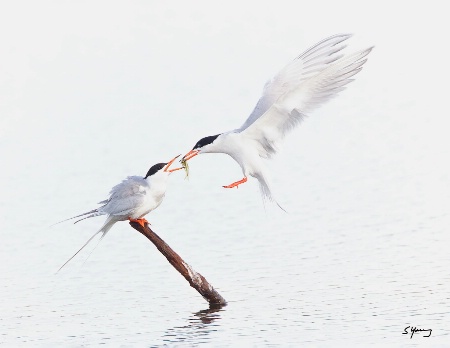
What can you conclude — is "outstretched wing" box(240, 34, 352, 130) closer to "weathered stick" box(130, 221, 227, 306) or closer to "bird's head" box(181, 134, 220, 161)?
"bird's head" box(181, 134, 220, 161)

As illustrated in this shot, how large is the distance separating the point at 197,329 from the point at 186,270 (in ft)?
1.72

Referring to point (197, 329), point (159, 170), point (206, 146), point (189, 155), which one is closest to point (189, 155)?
point (189, 155)

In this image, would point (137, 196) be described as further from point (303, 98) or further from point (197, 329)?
point (303, 98)

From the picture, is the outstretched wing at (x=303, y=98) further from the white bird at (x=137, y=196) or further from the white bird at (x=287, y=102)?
the white bird at (x=137, y=196)

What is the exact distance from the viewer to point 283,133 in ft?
32.5

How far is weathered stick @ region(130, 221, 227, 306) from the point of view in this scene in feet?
32.6

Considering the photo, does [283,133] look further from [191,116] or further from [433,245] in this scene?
[191,116]

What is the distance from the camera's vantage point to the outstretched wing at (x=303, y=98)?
31.4ft

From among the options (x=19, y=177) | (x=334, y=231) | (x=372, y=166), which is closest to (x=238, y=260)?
(x=334, y=231)

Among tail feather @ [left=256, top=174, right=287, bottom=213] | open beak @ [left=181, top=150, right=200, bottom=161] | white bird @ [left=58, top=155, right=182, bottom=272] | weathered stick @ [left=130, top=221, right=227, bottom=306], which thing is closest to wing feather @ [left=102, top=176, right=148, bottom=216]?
→ white bird @ [left=58, top=155, right=182, bottom=272]

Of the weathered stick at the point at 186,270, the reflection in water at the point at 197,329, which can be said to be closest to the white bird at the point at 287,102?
the weathered stick at the point at 186,270

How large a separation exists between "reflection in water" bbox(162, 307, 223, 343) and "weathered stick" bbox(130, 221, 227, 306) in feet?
0.33

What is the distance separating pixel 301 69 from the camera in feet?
32.8

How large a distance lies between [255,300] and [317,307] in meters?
0.66
